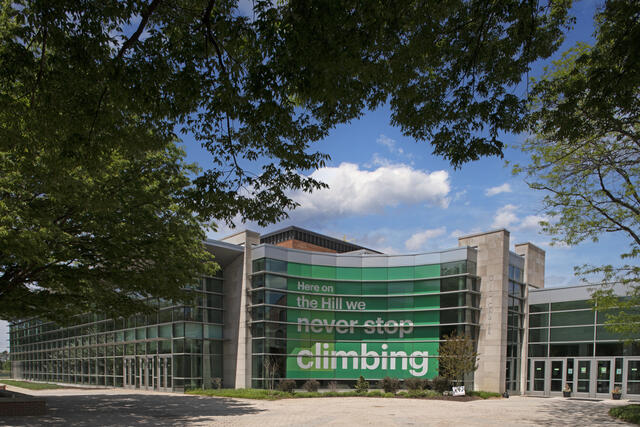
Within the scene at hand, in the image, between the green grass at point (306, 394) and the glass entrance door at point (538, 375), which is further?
the glass entrance door at point (538, 375)

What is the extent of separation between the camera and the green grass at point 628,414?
1736 centimetres

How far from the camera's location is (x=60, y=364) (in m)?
48.1

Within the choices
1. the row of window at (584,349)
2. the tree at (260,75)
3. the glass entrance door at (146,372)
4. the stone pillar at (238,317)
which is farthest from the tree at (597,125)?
the glass entrance door at (146,372)

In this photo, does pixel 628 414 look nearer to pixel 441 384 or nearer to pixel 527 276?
pixel 441 384

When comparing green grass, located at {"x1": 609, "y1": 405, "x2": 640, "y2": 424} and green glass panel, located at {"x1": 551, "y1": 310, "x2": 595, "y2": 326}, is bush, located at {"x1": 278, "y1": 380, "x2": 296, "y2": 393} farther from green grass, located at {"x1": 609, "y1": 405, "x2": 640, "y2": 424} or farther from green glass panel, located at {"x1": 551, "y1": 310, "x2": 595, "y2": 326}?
green glass panel, located at {"x1": 551, "y1": 310, "x2": 595, "y2": 326}

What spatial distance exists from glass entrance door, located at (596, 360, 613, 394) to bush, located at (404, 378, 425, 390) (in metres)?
10.5

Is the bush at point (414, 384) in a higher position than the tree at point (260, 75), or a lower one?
lower

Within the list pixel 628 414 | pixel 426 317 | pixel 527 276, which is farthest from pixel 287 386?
pixel 527 276

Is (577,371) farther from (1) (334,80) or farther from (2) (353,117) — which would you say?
(1) (334,80)

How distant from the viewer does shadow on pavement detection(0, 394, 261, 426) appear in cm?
1593

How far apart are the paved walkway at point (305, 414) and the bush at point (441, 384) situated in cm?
304

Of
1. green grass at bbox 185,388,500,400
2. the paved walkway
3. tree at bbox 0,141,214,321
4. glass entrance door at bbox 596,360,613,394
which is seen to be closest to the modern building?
glass entrance door at bbox 596,360,613,394

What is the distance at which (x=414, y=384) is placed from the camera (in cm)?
2798

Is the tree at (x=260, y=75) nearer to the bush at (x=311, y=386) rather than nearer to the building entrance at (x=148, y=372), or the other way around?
the bush at (x=311, y=386)
